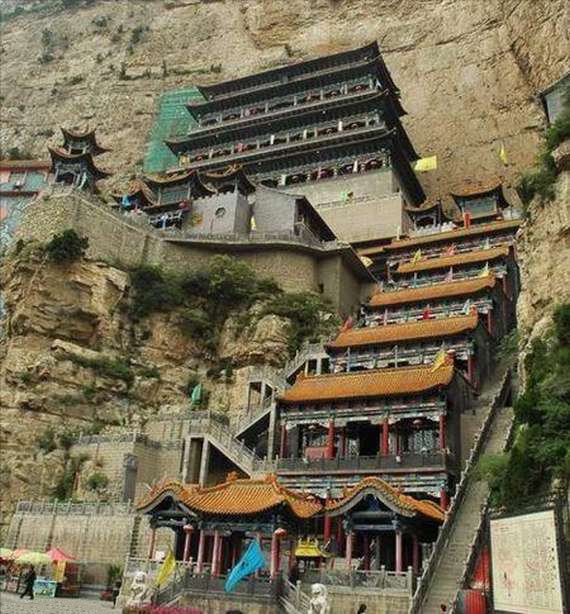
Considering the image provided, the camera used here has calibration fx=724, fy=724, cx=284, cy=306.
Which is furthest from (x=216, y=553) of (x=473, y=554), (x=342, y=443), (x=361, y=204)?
(x=361, y=204)

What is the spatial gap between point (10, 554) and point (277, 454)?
10663 mm

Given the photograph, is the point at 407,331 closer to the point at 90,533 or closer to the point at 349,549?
the point at 349,549

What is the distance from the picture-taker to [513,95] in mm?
63906

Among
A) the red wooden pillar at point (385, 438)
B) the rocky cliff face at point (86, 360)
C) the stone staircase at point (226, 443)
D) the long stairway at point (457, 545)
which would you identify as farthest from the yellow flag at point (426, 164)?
the long stairway at point (457, 545)

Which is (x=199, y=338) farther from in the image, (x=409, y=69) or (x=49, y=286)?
(x=409, y=69)

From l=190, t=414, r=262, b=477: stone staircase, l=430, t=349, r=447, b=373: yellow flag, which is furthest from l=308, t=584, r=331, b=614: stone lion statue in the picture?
l=190, t=414, r=262, b=477: stone staircase

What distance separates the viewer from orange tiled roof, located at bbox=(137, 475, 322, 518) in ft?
65.5

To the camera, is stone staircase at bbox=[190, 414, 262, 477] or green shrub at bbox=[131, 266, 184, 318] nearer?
stone staircase at bbox=[190, 414, 262, 477]

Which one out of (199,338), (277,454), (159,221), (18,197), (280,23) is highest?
(280,23)

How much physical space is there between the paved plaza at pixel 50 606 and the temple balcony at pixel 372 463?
26.1 ft

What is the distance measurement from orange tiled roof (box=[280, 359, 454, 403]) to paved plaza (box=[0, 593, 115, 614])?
32.4 ft

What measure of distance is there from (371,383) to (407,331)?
4795 mm

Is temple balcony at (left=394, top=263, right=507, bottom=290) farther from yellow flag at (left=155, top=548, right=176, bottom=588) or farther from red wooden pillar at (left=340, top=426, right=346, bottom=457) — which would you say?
yellow flag at (left=155, top=548, right=176, bottom=588)

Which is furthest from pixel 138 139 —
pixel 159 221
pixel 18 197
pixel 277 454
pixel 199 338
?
pixel 277 454
